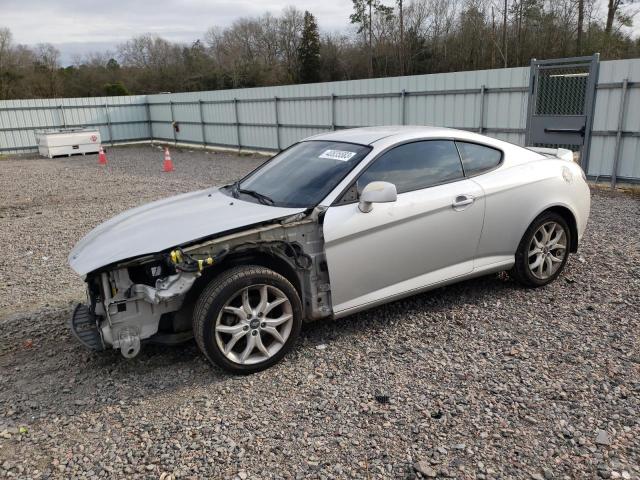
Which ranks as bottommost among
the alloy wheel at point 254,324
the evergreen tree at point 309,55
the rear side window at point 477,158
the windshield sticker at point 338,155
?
the alloy wheel at point 254,324

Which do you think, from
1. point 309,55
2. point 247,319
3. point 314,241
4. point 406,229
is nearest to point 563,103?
point 406,229

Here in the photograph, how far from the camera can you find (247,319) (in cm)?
359

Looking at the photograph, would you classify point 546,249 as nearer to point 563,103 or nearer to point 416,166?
point 416,166

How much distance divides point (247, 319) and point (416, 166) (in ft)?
6.18

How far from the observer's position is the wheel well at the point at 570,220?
16.3 feet

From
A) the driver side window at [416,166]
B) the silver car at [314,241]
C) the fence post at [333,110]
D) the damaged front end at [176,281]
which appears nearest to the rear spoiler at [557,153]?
the silver car at [314,241]

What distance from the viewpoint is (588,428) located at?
2.97 m

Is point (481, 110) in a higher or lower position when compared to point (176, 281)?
higher

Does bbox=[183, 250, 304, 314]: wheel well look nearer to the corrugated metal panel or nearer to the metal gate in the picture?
the metal gate

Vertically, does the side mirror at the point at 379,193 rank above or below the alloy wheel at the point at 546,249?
above

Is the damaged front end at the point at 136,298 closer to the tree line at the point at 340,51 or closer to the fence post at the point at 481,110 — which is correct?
the fence post at the point at 481,110

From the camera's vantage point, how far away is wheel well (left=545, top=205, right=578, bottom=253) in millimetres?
4964

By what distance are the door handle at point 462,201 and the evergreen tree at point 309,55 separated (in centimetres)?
4527

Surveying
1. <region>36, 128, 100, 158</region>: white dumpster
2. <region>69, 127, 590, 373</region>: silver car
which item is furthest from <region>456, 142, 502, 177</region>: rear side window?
<region>36, 128, 100, 158</region>: white dumpster
